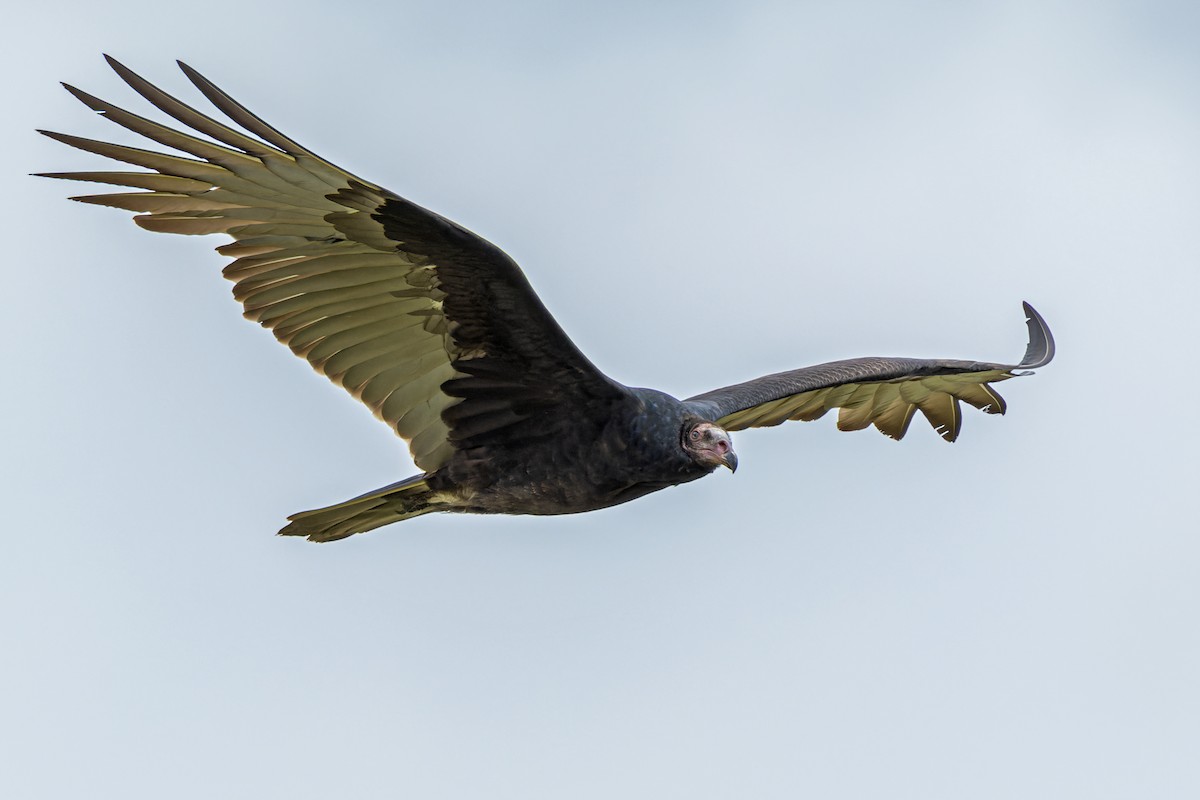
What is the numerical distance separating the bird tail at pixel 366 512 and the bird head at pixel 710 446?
4.13 ft

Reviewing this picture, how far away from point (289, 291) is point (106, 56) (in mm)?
1827

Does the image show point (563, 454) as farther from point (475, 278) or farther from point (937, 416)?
point (937, 416)

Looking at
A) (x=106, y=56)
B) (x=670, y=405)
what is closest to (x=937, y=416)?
(x=670, y=405)

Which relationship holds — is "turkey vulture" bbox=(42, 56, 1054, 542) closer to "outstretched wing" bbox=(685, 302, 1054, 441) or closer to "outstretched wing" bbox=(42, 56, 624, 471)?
"outstretched wing" bbox=(42, 56, 624, 471)

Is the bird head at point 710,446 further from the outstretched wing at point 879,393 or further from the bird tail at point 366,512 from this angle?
the bird tail at point 366,512

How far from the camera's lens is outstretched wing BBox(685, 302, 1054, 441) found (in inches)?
331

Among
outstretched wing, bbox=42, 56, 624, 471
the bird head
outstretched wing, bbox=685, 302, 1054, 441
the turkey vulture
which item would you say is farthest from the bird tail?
outstretched wing, bbox=685, 302, 1054, 441

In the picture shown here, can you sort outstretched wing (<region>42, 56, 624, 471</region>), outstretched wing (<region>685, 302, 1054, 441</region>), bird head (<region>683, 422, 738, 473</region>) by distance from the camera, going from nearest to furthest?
outstretched wing (<region>42, 56, 624, 471</region>)
bird head (<region>683, 422, 738, 473</region>)
outstretched wing (<region>685, 302, 1054, 441</region>)

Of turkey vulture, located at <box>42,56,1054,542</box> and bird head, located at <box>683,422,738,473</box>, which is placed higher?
turkey vulture, located at <box>42,56,1054,542</box>

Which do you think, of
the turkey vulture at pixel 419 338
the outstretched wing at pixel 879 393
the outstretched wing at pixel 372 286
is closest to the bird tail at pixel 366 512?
the turkey vulture at pixel 419 338

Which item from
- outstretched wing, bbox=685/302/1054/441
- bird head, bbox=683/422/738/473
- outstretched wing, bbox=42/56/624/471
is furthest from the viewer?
outstretched wing, bbox=685/302/1054/441

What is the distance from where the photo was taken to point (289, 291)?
705cm

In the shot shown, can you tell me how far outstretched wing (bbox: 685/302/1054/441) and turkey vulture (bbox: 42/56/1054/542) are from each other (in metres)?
0.60

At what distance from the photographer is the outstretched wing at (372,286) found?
654 cm
